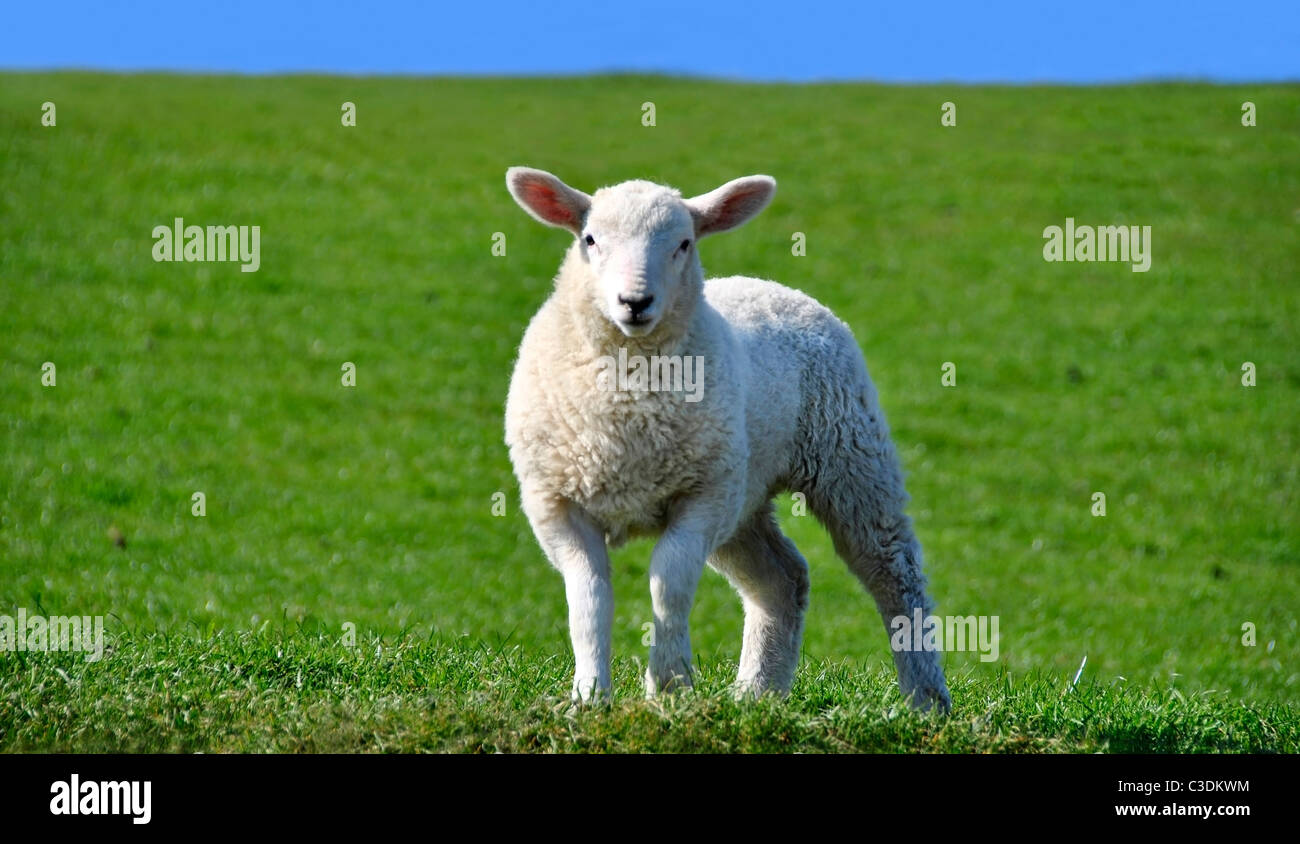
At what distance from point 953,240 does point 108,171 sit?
14.0m

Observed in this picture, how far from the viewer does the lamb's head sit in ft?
18.3

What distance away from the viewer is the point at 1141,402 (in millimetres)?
18734

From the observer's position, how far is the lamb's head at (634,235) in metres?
5.59

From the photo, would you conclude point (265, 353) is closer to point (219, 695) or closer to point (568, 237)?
point (568, 237)

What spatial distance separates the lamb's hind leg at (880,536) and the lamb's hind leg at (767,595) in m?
0.28

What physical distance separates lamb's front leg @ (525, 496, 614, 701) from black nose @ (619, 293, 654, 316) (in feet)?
2.86
